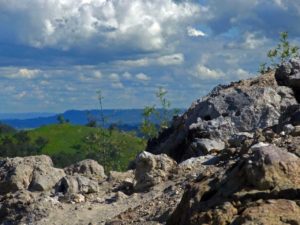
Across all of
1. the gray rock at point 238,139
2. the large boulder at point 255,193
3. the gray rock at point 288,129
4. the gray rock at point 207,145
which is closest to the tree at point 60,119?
the gray rock at point 207,145

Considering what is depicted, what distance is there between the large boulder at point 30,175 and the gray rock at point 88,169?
25.3 inches

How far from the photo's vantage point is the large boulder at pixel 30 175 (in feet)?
66.2

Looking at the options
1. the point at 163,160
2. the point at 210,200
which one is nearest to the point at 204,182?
the point at 210,200

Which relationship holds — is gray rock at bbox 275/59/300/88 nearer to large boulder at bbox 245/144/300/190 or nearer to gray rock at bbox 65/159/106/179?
gray rock at bbox 65/159/106/179

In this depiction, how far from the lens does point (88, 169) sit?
21234 mm

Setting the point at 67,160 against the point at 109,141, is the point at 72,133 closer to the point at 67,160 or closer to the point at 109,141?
the point at 67,160

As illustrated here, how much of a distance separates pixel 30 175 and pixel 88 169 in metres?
1.69

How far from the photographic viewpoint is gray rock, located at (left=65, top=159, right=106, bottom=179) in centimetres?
2101

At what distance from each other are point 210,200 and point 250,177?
681mm

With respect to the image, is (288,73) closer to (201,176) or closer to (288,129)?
(288,129)

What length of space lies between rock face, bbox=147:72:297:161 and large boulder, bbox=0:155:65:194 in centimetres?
384

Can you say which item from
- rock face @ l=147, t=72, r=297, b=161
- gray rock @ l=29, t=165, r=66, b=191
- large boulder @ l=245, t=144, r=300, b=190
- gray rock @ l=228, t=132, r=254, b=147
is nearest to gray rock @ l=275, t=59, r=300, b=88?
rock face @ l=147, t=72, r=297, b=161

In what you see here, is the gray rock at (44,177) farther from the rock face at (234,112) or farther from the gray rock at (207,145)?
the gray rock at (207,145)

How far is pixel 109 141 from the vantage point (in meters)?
57.9
